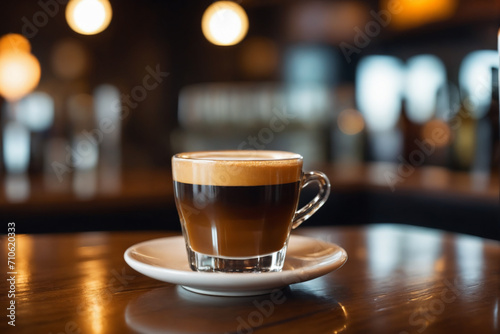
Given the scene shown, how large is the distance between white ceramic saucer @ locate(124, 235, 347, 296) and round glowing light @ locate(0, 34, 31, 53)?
423cm

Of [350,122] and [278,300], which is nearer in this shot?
[278,300]

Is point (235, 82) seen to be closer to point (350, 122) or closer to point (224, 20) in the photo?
point (350, 122)

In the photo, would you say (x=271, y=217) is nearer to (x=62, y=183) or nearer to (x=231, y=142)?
(x=62, y=183)

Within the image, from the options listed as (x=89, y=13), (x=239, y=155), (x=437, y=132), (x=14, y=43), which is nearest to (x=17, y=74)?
(x=14, y=43)

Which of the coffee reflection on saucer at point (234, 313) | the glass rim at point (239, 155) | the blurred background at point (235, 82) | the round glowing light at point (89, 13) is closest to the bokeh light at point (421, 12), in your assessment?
the blurred background at point (235, 82)

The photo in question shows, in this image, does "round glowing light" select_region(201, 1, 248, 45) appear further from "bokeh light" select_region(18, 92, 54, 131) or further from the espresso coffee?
the espresso coffee

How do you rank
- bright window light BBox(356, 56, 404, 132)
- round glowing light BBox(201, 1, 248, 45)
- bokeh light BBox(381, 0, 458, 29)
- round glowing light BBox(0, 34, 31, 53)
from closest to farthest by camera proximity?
bokeh light BBox(381, 0, 458, 29) < round glowing light BBox(201, 1, 248, 45) < bright window light BBox(356, 56, 404, 132) < round glowing light BBox(0, 34, 31, 53)

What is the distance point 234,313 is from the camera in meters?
0.57

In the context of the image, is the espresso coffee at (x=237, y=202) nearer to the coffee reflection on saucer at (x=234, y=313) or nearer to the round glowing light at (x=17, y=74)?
the coffee reflection on saucer at (x=234, y=313)

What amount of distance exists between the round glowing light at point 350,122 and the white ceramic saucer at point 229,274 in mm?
3979

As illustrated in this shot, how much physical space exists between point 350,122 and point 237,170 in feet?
13.9

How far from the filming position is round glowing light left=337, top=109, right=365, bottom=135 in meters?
4.68

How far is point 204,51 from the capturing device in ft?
16.1

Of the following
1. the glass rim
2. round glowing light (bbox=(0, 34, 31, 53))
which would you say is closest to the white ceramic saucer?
the glass rim
